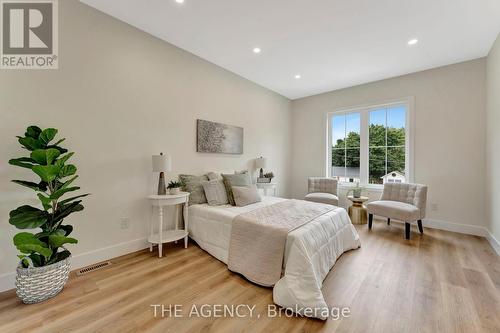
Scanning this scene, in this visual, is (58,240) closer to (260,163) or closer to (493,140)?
(260,163)

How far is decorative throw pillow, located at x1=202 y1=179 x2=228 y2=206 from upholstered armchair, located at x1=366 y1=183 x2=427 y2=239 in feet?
8.29

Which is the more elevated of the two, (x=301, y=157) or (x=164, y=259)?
(x=301, y=157)

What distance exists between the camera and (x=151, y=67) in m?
2.73

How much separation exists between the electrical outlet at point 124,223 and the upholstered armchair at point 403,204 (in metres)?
3.72

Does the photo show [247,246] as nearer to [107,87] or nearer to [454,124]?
[107,87]

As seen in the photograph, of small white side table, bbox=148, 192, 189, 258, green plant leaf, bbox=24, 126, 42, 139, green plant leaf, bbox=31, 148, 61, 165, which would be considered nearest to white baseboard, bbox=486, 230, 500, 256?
small white side table, bbox=148, 192, 189, 258

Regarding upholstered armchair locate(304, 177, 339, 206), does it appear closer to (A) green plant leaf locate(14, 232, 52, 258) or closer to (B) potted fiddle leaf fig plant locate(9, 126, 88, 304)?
(B) potted fiddle leaf fig plant locate(9, 126, 88, 304)

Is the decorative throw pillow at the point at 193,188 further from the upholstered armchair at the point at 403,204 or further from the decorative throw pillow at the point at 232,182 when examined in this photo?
the upholstered armchair at the point at 403,204

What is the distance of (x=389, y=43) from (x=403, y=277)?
300 cm

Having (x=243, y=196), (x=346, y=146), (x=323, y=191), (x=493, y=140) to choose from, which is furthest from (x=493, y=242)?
(x=243, y=196)

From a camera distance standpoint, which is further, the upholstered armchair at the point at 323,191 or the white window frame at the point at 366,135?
the upholstered armchair at the point at 323,191

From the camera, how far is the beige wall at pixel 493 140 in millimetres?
2646

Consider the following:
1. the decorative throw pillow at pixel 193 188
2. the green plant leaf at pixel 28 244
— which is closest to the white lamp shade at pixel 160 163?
the decorative throw pillow at pixel 193 188

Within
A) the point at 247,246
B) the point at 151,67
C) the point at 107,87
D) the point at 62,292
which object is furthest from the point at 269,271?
the point at 151,67
